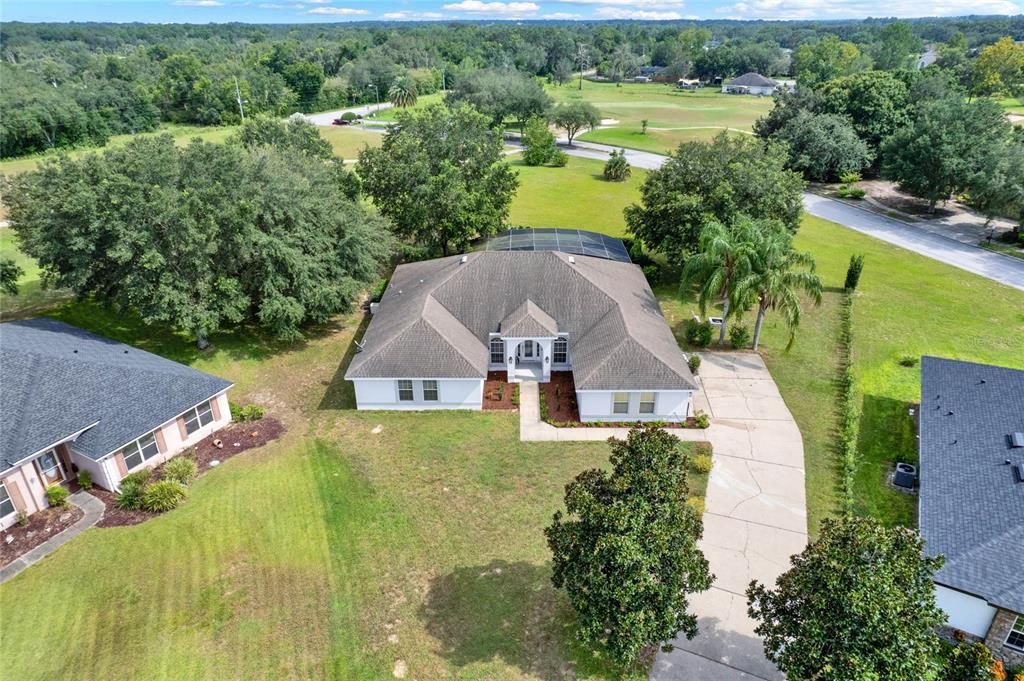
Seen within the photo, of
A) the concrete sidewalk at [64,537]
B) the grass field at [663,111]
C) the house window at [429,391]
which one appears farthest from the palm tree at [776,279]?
the grass field at [663,111]

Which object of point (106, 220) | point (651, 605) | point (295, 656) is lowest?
point (295, 656)

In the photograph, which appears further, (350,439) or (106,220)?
(106,220)

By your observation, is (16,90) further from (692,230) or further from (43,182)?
(692,230)

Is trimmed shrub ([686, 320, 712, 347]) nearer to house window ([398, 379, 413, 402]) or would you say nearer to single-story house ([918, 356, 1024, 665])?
single-story house ([918, 356, 1024, 665])

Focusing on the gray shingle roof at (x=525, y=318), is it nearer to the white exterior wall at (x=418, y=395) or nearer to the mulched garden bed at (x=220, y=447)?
the white exterior wall at (x=418, y=395)

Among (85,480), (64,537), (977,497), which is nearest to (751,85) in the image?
(977,497)

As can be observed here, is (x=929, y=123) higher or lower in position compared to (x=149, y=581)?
higher

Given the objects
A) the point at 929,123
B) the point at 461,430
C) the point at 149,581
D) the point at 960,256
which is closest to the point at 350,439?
the point at 461,430
